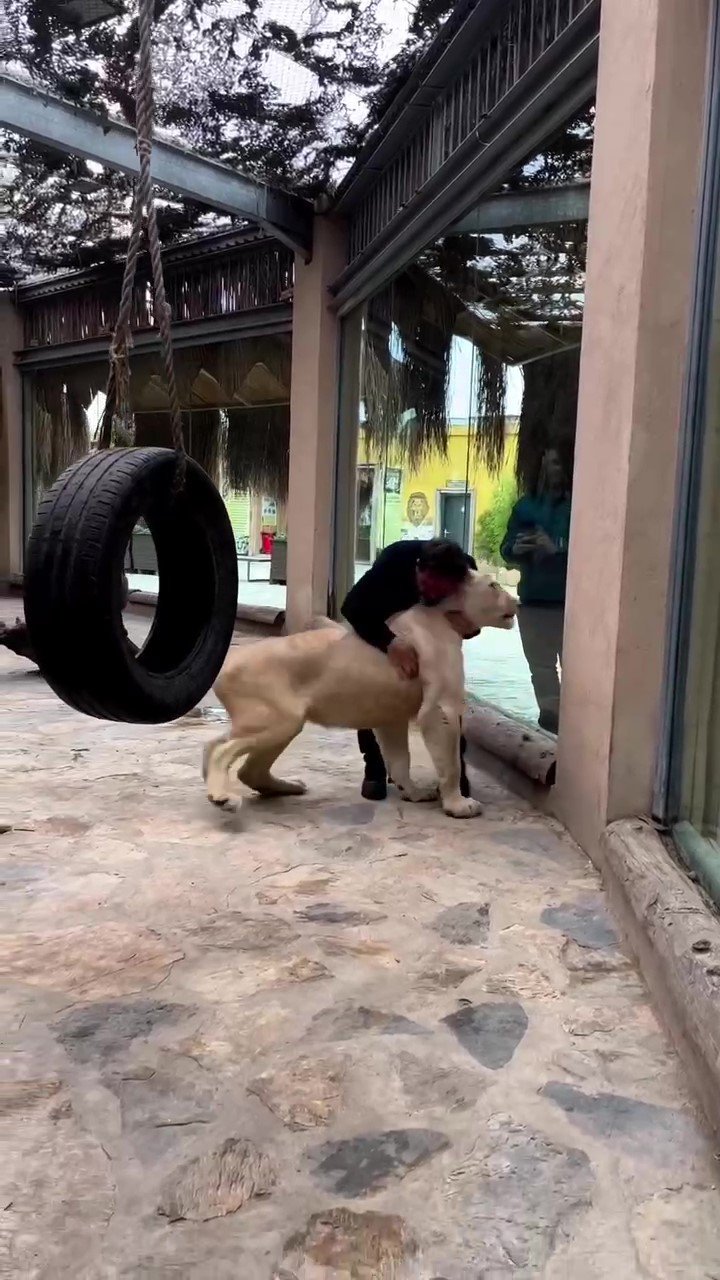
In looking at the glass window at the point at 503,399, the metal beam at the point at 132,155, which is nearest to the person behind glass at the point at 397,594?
the glass window at the point at 503,399

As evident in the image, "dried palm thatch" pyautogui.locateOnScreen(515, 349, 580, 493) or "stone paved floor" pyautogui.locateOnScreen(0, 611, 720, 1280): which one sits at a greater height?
"dried palm thatch" pyautogui.locateOnScreen(515, 349, 580, 493)

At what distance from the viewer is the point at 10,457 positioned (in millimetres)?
11281

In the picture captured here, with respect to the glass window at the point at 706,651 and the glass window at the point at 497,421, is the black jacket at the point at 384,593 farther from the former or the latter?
the glass window at the point at 706,651

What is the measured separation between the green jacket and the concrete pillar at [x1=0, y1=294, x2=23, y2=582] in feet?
27.1

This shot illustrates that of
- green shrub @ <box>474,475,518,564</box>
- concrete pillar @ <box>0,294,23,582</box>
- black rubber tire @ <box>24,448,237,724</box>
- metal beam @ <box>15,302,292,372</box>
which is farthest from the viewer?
concrete pillar @ <box>0,294,23,582</box>

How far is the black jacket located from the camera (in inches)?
140

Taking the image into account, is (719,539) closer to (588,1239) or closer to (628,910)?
(628,910)

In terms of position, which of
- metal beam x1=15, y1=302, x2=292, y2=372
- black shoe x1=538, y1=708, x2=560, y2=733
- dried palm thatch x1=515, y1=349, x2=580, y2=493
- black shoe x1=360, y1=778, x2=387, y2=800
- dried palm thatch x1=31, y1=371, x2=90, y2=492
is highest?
metal beam x1=15, y1=302, x2=292, y2=372

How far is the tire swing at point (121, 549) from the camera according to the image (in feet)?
7.47

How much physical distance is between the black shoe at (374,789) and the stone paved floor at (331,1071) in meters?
0.53

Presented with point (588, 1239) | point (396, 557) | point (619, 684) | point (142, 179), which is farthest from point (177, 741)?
point (588, 1239)

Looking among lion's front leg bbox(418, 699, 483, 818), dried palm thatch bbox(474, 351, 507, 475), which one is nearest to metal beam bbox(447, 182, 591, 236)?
dried palm thatch bbox(474, 351, 507, 475)

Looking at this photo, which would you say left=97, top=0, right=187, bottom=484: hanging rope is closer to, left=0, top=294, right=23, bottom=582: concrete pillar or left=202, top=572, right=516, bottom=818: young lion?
left=202, top=572, right=516, bottom=818: young lion

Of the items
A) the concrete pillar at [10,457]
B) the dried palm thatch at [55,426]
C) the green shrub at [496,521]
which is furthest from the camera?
the concrete pillar at [10,457]
